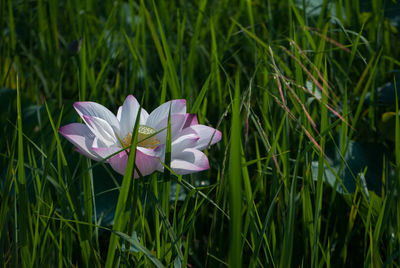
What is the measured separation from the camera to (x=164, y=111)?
1.96ft

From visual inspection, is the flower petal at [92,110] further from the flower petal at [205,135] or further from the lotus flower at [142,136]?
the flower petal at [205,135]

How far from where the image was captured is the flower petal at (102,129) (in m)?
0.54

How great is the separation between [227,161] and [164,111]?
112mm

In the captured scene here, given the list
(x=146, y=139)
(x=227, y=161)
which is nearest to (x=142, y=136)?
(x=146, y=139)

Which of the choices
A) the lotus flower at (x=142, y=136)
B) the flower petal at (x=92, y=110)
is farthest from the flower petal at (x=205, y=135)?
the flower petal at (x=92, y=110)

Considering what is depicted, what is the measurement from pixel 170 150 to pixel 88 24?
0.94 meters

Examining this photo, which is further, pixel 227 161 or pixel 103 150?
pixel 227 161

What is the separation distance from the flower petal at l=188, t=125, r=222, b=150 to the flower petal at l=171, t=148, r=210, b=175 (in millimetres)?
20

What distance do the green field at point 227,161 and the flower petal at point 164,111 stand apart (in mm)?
39

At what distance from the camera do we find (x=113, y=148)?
515 millimetres

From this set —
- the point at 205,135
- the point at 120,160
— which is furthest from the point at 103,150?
the point at 205,135

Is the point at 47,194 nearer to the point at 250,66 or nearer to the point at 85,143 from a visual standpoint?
the point at 85,143

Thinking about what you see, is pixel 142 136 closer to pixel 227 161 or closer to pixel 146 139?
pixel 146 139

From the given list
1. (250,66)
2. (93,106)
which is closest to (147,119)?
(93,106)
